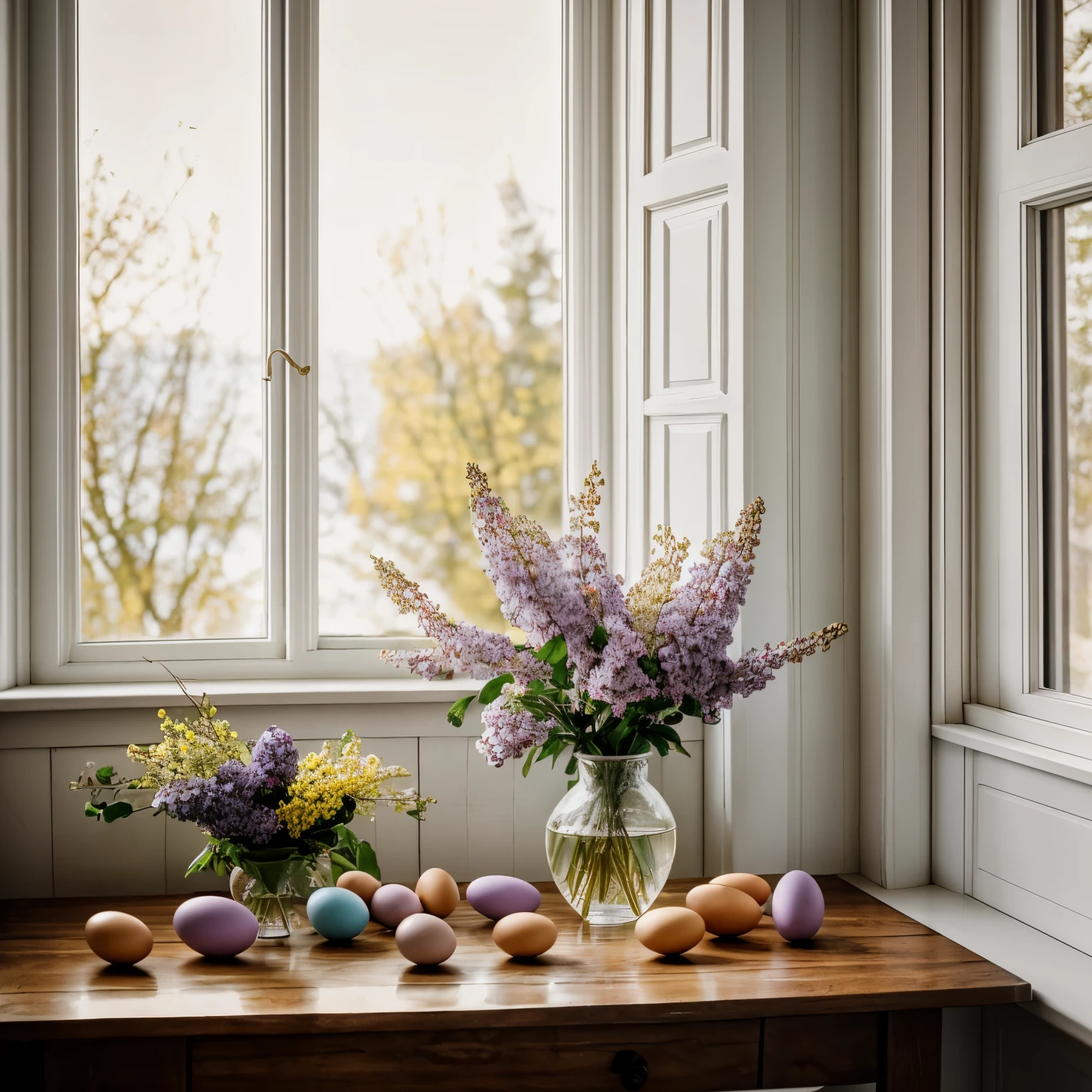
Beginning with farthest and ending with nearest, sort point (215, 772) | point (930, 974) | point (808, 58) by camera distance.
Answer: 1. point (808, 58)
2. point (215, 772)
3. point (930, 974)

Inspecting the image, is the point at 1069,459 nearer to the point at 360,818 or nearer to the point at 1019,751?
the point at 1019,751

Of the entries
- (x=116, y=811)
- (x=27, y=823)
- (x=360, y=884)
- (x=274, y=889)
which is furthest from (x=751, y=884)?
(x=27, y=823)

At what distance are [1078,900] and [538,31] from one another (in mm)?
1761

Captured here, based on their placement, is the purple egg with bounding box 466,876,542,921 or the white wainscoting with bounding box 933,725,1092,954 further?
the purple egg with bounding box 466,876,542,921

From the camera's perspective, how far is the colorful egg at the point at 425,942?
4.30 ft

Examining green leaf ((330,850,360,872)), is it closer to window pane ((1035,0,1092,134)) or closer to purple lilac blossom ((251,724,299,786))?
purple lilac blossom ((251,724,299,786))

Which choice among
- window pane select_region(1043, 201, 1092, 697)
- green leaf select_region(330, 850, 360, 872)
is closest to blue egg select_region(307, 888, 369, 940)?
green leaf select_region(330, 850, 360, 872)

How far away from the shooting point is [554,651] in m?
1.38

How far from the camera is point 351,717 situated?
1761mm

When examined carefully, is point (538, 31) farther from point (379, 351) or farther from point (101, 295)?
point (101, 295)

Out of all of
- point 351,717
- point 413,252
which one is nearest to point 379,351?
point 413,252

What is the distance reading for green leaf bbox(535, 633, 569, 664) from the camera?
1.38 meters

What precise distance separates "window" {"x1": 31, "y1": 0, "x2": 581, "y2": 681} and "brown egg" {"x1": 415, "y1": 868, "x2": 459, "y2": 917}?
49cm

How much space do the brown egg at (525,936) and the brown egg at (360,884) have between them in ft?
0.86
